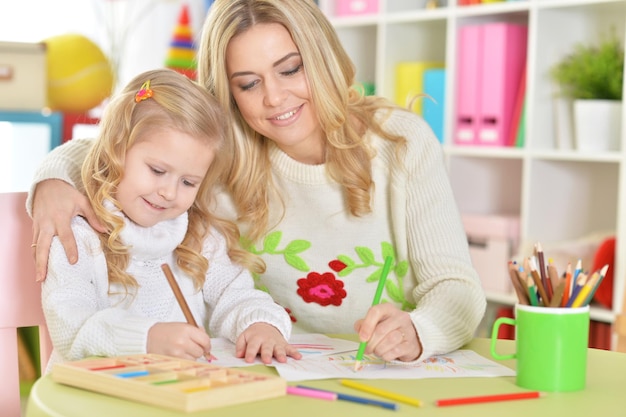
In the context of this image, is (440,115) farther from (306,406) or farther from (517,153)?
(306,406)

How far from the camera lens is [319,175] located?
171cm

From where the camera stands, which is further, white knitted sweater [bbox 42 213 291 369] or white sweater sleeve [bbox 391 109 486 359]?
white sweater sleeve [bbox 391 109 486 359]

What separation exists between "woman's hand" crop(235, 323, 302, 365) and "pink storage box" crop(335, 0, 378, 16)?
2.07 meters

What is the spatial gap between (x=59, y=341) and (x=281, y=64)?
0.59 metres

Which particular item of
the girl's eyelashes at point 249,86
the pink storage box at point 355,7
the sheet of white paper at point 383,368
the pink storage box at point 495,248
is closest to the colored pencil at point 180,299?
the sheet of white paper at point 383,368

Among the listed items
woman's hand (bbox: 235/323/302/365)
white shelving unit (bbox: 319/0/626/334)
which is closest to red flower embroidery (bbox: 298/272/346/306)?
woman's hand (bbox: 235/323/302/365)

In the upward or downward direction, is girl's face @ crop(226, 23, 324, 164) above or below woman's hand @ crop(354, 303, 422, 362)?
A: above

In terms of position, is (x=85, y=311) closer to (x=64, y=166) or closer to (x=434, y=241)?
(x=64, y=166)

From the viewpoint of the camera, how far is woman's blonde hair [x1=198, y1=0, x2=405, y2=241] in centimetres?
161

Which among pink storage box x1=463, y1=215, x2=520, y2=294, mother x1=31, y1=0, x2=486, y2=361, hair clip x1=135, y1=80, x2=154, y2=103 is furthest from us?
pink storage box x1=463, y1=215, x2=520, y2=294

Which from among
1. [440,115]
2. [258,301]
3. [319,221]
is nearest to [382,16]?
[440,115]

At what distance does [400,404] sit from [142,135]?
63 centimetres

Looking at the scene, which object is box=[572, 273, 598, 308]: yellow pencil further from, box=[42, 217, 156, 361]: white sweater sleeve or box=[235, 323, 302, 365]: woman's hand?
box=[42, 217, 156, 361]: white sweater sleeve

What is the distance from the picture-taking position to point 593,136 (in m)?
2.62
